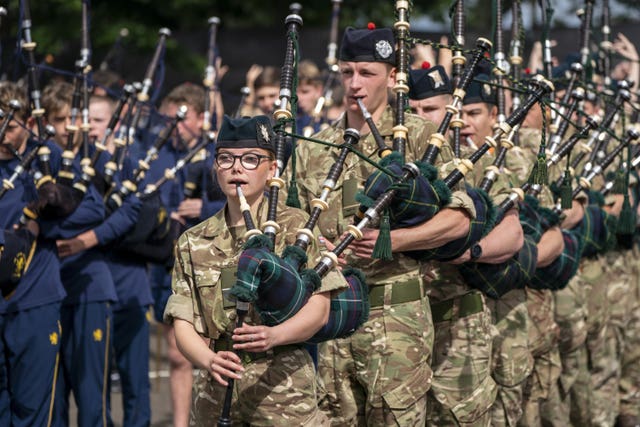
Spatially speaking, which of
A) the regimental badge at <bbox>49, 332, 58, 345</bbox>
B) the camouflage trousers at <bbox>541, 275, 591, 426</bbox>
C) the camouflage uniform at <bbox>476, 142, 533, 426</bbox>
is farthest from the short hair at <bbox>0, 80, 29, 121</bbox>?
the camouflage trousers at <bbox>541, 275, 591, 426</bbox>

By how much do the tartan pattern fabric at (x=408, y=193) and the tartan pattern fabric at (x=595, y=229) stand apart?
2.85m

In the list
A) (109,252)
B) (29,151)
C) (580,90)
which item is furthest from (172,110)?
(580,90)

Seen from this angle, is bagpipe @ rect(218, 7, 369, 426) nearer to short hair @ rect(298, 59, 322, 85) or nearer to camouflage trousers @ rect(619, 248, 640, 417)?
short hair @ rect(298, 59, 322, 85)

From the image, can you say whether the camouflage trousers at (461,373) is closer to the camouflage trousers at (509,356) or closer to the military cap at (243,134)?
the camouflage trousers at (509,356)

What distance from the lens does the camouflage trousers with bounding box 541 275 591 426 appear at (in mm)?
8938

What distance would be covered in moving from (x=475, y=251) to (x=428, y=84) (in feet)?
4.20

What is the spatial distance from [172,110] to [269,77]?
82 cm

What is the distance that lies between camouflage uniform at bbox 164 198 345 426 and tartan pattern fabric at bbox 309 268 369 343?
116mm

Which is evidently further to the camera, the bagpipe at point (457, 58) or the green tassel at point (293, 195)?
the bagpipe at point (457, 58)

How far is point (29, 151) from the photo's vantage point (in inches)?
292

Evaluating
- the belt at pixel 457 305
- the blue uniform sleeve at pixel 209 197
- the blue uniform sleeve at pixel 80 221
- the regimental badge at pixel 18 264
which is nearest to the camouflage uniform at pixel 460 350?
the belt at pixel 457 305

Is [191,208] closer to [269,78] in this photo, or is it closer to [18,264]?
[269,78]

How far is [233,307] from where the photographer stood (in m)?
5.36

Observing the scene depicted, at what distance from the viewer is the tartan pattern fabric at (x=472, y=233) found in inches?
244
